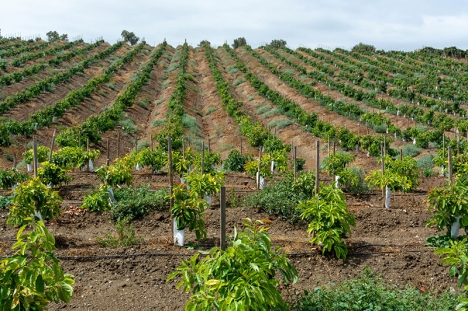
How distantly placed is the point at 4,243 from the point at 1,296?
5760mm

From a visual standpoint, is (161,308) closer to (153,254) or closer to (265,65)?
(153,254)

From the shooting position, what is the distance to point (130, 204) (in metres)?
11.6

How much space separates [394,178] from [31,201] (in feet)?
32.1

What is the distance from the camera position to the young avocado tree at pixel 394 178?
12570mm

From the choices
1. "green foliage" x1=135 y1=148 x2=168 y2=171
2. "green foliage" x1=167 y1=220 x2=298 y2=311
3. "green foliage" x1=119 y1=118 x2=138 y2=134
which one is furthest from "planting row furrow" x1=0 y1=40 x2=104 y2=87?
"green foliage" x1=167 y1=220 x2=298 y2=311

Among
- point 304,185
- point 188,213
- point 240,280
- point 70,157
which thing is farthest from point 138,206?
point 240,280

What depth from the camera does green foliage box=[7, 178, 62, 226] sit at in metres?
8.91

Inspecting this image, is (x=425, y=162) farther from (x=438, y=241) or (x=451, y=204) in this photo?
(x=451, y=204)

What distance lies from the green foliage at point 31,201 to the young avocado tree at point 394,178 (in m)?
9.15

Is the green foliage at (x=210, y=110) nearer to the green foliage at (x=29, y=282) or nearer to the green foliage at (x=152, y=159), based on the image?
the green foliage at (x=152, y=159)

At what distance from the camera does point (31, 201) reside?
29.7 feet

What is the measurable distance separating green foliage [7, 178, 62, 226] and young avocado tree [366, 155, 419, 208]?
915cm

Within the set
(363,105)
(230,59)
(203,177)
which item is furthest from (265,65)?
(203,177)

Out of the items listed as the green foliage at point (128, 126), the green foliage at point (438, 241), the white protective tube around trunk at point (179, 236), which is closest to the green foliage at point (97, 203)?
the white protective tube around trunk at point (179, 236)
